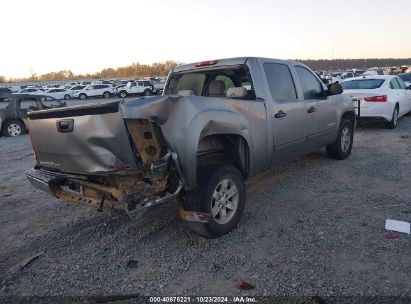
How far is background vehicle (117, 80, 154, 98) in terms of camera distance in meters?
41.0

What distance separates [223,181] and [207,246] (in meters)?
0.72

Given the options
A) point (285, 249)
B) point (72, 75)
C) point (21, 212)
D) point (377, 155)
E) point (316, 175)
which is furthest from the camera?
point (72, 75)

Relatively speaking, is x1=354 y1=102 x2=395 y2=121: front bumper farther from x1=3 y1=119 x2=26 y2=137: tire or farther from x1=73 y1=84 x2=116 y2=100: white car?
x1=73 y1=84 x2=116 y2=100: white car

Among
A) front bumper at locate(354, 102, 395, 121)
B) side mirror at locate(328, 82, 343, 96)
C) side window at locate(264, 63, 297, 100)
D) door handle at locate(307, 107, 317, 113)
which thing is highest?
side window at locate(264, 63, 297, 100)

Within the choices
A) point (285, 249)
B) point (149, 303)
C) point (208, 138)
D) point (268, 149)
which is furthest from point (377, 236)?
point (149, 303)

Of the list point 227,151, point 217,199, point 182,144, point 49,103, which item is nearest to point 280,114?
point 227,151

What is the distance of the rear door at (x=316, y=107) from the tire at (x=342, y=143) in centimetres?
49

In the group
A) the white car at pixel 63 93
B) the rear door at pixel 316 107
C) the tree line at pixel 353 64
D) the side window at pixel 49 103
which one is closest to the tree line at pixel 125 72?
the tree line at pixel 353 64

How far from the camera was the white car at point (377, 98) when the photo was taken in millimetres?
10391

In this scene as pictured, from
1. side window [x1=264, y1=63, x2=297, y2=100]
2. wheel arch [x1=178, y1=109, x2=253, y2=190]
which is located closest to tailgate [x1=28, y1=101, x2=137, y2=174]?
wheel arch [x1=178, y1=109, x2=253, y2=190]

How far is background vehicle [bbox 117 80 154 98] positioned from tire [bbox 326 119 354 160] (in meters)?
34.9

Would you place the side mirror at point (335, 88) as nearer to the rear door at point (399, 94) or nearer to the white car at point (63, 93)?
the rear door at point (399, 94)

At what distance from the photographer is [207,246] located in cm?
388

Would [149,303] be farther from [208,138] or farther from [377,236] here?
[377,236]
